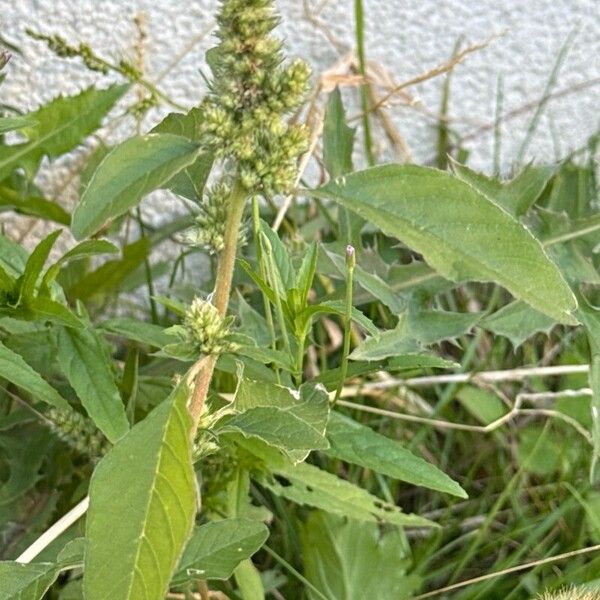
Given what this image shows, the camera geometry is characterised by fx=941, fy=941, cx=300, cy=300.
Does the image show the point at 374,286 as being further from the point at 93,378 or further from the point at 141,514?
the point at 141,514

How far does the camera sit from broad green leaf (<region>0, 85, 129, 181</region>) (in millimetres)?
957

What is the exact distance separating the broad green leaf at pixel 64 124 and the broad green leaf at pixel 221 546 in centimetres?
45

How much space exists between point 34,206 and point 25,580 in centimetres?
50

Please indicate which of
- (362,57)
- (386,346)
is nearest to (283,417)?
(386,346)

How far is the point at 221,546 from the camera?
27.5 inches

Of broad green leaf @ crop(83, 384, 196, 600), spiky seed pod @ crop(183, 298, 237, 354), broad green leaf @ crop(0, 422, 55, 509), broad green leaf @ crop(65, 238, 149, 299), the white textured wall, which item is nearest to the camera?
broad green leaf @ crop(83, 384, 196, 600)

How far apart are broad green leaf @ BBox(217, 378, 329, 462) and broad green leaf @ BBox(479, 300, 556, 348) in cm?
38

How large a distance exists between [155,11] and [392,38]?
1.20ft

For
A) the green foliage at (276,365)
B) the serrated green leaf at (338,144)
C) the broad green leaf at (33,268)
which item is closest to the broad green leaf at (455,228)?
the green foliage at (276,365)

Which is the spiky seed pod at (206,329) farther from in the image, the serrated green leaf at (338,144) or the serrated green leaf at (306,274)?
the serrated green leaf at (338,144)

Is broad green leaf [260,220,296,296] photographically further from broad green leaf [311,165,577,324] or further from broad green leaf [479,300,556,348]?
broad green leaf [479,300,556,348]

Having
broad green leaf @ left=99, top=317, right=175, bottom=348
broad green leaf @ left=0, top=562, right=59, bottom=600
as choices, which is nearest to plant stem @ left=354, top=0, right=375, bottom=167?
broad green leaf @ left=99, top=317, right=175, bottom=348

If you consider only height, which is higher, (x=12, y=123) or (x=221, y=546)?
(x=12, y=123)

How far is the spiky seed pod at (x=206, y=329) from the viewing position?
0.63m
